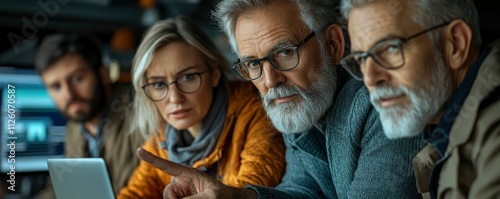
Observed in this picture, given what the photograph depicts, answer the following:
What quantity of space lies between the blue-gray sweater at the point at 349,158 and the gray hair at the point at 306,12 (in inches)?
3.9

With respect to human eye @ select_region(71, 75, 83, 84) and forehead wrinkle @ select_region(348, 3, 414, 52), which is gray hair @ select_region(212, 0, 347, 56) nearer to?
forehead wrinkle @ select_region(348, 3, 414, 52)

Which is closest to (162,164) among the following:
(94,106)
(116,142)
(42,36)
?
(116,142)

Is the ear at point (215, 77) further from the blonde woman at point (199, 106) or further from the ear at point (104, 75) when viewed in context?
the ear at point (104, 75)

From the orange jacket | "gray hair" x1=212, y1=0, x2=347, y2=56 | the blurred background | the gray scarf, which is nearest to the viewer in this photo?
"gray hair" x1=212, y1=0, x2=347, y2=56

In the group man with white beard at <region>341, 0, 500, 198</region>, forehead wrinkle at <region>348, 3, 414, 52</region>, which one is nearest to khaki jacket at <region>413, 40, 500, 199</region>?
man with white beard at <region>341, 0, 500, 198</region>

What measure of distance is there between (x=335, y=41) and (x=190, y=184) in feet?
1.13

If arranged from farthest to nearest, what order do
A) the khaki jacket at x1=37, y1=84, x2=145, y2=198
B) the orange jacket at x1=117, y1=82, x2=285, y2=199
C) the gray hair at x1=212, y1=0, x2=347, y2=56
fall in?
the khaki jacket at x1=37, y1=84, x2=145, y2=198 → the orange jacket at x1=117, y1=82, x2=285, y2=199 → the gray hair at x1=212, y1=0, x2=347, y2=56

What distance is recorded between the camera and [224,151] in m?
1.21

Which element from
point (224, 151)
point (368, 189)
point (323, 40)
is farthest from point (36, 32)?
point (368, 189)

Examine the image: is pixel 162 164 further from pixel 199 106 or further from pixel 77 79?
pixel 77 79

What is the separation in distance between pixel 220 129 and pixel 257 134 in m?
0.10

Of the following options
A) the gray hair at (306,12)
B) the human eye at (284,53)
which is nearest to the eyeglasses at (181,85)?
the gray hair at (306,12)

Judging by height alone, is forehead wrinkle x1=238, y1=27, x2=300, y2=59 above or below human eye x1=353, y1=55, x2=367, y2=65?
above

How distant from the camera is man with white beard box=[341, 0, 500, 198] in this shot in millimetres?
668
